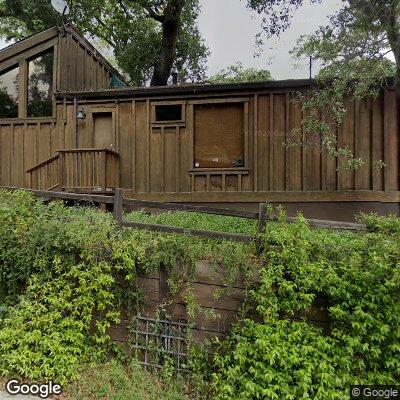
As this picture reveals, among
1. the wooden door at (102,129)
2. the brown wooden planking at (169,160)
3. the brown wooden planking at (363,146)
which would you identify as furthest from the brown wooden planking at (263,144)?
the wooden door at (102,129)

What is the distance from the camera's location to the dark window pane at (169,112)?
29.3 feet

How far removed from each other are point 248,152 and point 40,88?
6.52 metres

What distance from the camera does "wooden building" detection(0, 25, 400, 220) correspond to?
798 cm

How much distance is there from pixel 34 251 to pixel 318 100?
5906 mm

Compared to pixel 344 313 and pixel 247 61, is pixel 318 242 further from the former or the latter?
pixel 247 61

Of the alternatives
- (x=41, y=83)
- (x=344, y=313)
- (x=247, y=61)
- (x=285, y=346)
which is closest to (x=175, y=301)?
(x=285, y=346)

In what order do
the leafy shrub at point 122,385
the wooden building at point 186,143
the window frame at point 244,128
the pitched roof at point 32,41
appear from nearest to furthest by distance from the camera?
the leafy shrub at point 122,385 < the wooden building at point 186,143 < the window frame at point 244,128 < the pitched roof at point 32,41

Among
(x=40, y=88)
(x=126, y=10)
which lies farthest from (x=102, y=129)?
(x=126, y=10)

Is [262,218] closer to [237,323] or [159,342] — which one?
[237,323]

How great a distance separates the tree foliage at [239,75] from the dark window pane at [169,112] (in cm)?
1076

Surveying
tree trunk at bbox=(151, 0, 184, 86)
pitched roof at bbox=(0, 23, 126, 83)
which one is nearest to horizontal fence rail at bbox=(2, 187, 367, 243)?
pitched roof at bbox=(0, 23, 126, 83)

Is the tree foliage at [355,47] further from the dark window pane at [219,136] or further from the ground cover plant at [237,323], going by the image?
the ground cover plant at [237,323]

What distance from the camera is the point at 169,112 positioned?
355 inches

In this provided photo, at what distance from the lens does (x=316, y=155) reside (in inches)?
324
